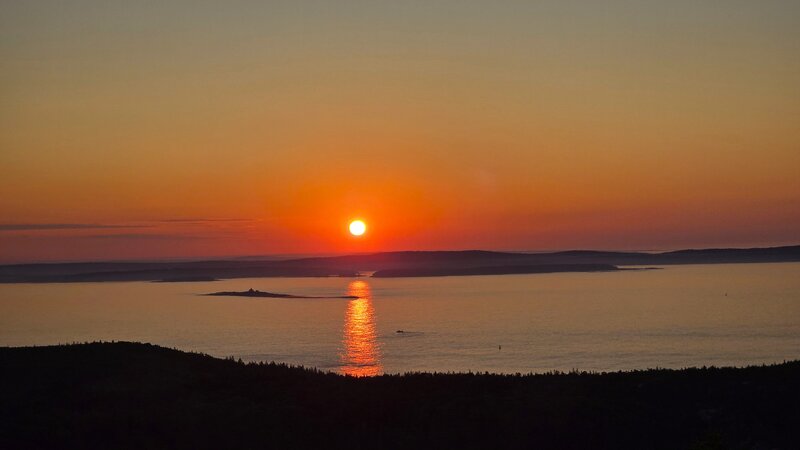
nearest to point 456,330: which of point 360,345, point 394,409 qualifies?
point 360,345

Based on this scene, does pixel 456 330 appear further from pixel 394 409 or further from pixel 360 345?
pixel 394 409

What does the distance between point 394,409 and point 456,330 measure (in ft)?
269

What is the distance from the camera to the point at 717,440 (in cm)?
1727

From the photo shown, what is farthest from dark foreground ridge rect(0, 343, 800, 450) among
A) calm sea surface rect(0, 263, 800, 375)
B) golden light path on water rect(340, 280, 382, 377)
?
calm sea surface rect(0, 263, 800, 375)

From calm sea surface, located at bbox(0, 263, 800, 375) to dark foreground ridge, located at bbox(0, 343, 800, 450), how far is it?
118ft

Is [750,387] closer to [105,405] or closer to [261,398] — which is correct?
[261,398]

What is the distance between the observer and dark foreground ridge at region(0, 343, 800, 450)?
26.4 meters

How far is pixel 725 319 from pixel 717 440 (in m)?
111

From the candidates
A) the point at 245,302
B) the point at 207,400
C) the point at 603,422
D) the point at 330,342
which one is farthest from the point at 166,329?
the point at 603,422

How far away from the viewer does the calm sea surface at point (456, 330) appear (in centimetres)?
7819

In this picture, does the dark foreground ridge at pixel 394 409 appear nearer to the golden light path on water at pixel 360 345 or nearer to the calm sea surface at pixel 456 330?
the golden light path on water at pixel 360 345

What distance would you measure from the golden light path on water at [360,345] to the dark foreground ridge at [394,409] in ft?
86.2

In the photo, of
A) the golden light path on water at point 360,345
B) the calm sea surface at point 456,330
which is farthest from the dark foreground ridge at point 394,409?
the calm sea surface at point 456,330

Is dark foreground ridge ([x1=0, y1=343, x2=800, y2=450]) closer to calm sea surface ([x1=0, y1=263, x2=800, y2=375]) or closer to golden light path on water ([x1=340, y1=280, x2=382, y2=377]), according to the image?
golden light path on water ([x1=340, y1=280, x2=382, y2=377])
